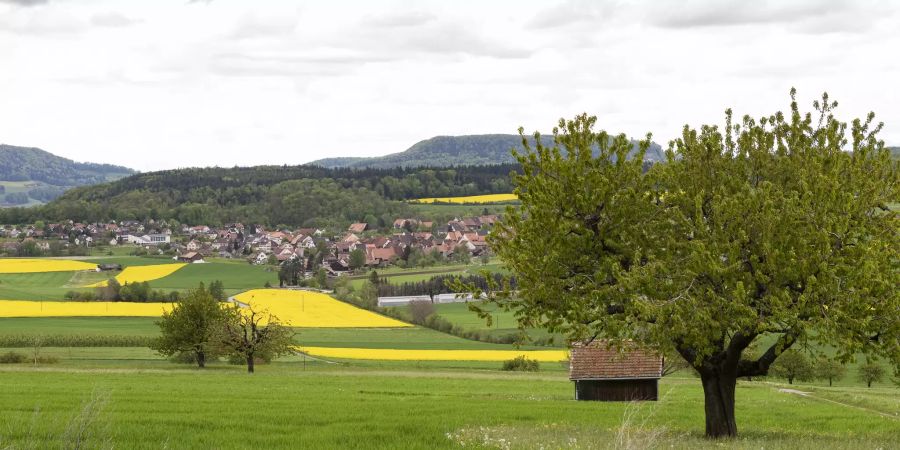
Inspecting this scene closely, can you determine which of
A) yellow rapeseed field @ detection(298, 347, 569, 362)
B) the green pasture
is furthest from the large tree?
the green pasture

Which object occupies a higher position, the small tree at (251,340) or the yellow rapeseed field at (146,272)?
the small tree at (251,340)

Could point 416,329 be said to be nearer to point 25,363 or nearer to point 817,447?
point 25,363

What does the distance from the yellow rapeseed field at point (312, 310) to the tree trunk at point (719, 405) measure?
67635 millimetres

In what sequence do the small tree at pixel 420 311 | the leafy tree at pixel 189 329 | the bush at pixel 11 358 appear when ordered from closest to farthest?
the bush at pixel 11 358
the leafy tree at pixel 189 329
the small tree at pixel 420 311

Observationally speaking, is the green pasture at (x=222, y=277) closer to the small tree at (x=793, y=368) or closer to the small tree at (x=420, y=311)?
the small tree at (x=420, y=311)

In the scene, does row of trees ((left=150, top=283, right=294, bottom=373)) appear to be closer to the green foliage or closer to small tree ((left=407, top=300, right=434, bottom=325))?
small tree ((left=407, top=300, right=434, bottom=325))

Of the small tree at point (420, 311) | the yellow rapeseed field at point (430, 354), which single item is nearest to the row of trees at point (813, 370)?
the yellow rapeseed field at point (430, 354)

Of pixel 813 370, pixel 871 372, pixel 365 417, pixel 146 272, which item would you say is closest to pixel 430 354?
pixel 813 370

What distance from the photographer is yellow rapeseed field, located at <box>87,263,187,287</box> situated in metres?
132

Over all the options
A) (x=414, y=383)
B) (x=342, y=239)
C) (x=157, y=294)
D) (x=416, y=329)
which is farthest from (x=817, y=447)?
(x=342, y=239)

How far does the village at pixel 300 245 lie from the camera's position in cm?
15600

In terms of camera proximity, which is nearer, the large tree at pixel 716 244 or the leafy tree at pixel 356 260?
the large tree at pixel 716 244

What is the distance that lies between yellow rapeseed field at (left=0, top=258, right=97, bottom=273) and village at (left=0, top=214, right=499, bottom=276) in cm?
1676

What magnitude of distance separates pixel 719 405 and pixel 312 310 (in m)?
83.4
